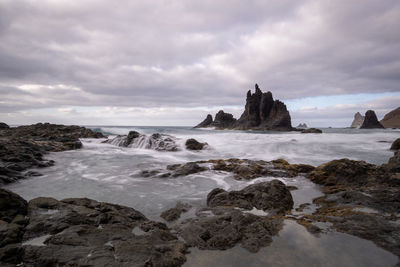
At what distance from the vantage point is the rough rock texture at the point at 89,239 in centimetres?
→ 303

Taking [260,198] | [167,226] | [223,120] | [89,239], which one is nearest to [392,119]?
[223,120]

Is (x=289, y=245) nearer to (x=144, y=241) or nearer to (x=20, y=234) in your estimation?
(x=144, y=241)

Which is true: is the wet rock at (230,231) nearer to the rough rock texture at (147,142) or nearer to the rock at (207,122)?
the rough rock texture at (147,142)

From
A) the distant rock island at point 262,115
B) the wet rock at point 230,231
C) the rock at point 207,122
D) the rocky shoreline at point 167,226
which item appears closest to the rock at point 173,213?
the rocky shoreline at point 167,226

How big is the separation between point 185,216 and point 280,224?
93.8 inches

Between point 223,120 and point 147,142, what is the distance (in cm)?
8260

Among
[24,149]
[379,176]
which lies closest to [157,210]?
[379,176]

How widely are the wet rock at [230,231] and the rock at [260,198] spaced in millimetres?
997

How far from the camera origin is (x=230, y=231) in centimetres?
416

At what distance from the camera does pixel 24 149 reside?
1400cm

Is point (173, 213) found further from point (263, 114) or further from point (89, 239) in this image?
point (263, 114)

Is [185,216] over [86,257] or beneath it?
beneath

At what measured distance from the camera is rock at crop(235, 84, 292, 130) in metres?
80.9

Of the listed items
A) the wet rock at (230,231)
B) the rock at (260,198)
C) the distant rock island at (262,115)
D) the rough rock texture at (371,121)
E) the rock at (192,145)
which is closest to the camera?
the wet rock at (230,231)
